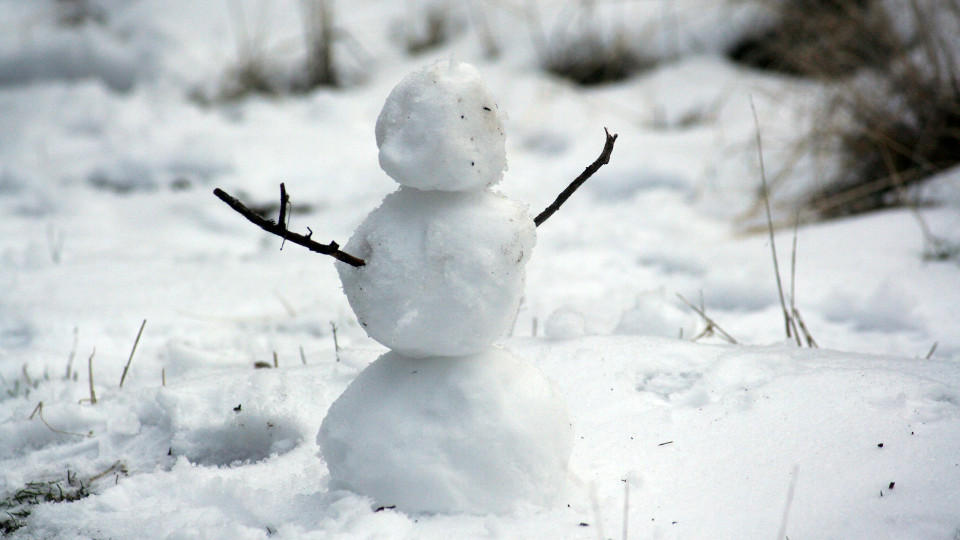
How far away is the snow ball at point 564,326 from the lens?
2.06 m

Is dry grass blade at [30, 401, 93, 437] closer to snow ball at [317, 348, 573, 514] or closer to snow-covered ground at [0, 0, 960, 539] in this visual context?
snow-covered ground at [0, 0, 960, 539]

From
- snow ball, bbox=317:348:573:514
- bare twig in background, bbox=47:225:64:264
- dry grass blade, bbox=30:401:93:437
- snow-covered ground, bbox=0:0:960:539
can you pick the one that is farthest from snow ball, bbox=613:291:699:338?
bare twig in background, bbox=47:225:64:264

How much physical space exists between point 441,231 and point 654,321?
1164 millimetres

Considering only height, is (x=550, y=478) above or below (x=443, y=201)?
below

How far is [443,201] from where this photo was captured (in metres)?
1.29

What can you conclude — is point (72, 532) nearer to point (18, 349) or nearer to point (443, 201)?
point (443, 201)

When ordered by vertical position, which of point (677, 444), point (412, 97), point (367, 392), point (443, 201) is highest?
point (412, 97)

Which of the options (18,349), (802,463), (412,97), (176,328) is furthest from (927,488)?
(18,349)

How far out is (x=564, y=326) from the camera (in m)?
2.06

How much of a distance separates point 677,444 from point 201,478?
0.91 m

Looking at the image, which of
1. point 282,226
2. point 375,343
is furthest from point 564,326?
point 282,226

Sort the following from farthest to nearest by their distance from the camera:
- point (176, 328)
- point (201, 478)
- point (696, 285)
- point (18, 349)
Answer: point (696, 285) → point (176, 328) → point (18, 349) → point (201, 478)

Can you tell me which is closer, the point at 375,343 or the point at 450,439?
the point at 450,439

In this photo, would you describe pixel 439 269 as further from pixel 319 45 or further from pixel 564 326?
pixel 319 45
